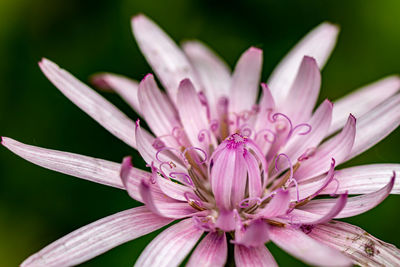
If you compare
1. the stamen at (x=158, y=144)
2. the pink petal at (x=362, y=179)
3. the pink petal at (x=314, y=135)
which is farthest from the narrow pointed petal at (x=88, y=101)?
the pink petal at (x=362, y=179)

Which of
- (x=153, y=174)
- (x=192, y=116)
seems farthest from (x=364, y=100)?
(x=153, y=174)

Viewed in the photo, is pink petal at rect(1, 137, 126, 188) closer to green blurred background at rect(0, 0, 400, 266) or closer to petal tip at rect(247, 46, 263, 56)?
green blurred background at rect(0, 0, 400, 266)

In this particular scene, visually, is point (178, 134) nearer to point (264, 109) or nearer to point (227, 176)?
point (264, 109)

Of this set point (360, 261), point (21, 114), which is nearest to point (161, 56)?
point (21, 114)

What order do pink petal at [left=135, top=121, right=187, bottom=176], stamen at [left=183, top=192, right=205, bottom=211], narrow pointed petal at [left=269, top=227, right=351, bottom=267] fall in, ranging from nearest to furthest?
narrow pointed petal at [left=269, top=227, right=351, bottom=267]
pink petal at [left=135, top=121, right=187, bottom=176]
stamen at [left=183, top=192, right=205, bottom=211]

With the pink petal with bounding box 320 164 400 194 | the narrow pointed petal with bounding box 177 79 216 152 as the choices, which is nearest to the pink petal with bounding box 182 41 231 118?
the narrow pointed petal with bounding box 177 79 216 152

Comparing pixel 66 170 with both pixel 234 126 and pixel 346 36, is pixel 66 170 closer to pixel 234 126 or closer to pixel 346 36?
pixel 234 126
